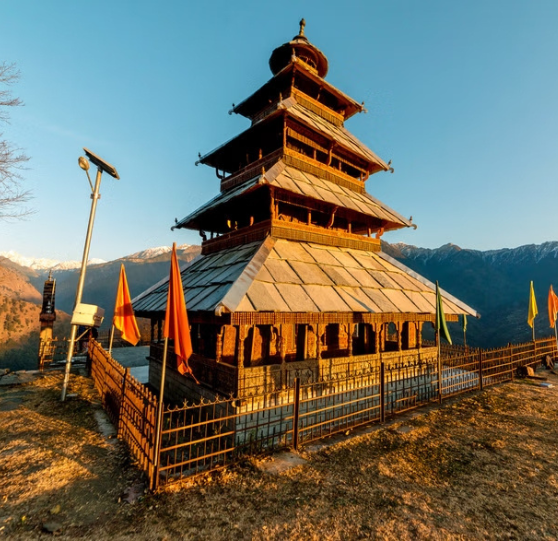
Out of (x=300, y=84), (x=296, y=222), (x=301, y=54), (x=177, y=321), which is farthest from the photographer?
(x=301, y=54)

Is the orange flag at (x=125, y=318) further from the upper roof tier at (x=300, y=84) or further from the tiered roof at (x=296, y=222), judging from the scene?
the upper roof tier at (x=300, y=84)

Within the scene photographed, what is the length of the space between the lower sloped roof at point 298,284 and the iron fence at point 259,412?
224 cm

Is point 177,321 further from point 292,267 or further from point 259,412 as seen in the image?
point 292,267

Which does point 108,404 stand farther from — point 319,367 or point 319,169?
point 319,169

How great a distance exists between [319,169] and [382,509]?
1415 cm

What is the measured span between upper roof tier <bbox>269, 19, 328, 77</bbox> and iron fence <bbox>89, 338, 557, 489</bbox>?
724 inches

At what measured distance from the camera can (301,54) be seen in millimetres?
18531

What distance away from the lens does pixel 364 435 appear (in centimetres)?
791

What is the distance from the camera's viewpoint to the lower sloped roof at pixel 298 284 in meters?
8.48

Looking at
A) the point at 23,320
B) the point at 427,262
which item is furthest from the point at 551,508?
the point at 427,262

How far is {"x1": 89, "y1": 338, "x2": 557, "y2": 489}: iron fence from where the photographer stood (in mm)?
5770

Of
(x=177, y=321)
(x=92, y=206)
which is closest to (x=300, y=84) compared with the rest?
(x=92, y=206)

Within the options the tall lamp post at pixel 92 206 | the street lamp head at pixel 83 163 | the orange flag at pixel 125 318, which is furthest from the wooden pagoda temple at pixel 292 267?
the street lamp head at pixel 83 163

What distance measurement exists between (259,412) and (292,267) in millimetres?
4879
